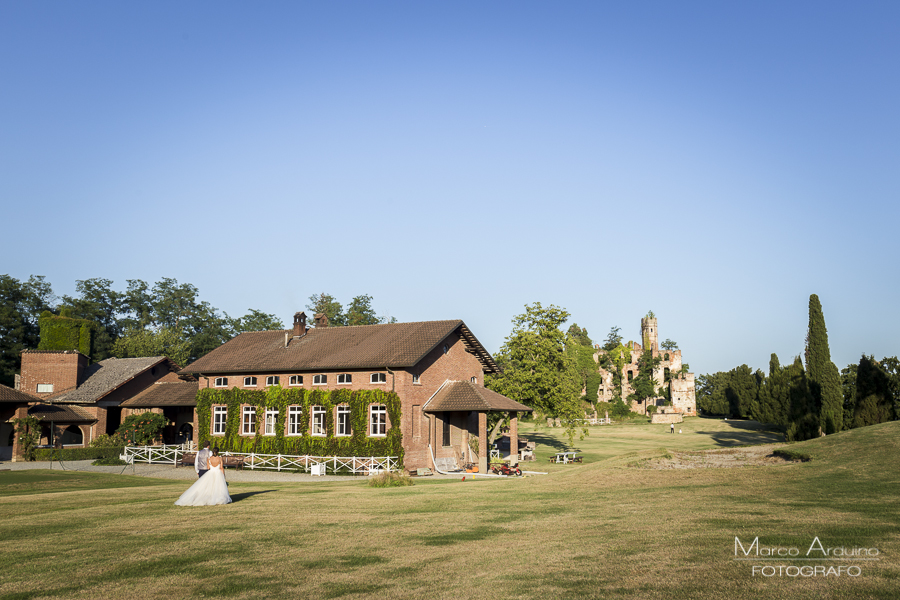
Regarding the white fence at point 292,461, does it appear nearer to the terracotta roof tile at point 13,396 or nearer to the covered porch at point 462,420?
the covered porch at point 462,420

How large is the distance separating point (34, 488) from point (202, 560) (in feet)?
61.7

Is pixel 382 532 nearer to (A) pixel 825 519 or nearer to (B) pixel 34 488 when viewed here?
(A) pixel 825 519

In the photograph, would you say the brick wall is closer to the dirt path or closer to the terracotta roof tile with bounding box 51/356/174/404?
the terracotta roof tile with bounding box 51/356/174/404

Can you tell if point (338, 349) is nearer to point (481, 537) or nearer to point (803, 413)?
point (481, 537)

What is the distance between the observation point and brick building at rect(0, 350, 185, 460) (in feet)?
146

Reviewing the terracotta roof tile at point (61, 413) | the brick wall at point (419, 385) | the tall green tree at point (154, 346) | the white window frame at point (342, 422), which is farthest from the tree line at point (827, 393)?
the tall green tree at point (154, 346)

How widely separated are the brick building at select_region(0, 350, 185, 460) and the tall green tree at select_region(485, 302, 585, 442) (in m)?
22.2

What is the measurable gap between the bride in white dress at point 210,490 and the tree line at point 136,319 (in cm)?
4488

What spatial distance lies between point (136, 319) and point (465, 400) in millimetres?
82100

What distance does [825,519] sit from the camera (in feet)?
40.0

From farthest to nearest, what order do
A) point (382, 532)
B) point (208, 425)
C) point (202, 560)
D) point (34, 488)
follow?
point (208, 425) < point (34, 488) < point (382, 532) < point (202, 560)

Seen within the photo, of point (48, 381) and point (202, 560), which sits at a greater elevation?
point (48, 381)

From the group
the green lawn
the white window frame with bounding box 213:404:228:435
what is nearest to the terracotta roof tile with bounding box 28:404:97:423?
the white window frame with bounding box 213:404:228:435

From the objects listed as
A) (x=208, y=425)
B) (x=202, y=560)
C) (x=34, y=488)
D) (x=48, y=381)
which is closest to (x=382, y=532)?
(x=202, y=560)
